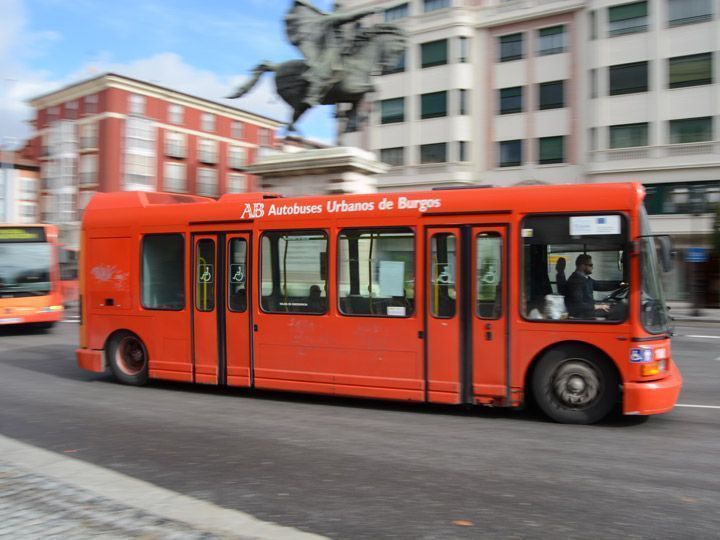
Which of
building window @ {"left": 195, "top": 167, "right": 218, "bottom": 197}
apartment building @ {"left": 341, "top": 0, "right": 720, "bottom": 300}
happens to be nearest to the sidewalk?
apartment building @ {"left": 341, "top": 0, "right": 720, "bottom": 300}

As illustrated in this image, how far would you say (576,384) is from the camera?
6688 millimetres

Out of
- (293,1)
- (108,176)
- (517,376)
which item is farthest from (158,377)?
(108,176)

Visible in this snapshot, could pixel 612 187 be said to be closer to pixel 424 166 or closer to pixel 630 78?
pixel 630 78

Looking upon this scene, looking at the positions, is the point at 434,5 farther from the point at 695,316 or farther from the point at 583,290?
the point at 583,290

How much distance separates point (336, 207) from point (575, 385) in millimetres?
3463

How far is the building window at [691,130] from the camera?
30000 millimetres

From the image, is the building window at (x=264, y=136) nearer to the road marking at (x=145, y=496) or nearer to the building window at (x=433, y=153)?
the building window at (x=433, y=153)

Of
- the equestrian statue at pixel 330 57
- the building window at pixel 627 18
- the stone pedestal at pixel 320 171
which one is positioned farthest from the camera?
the building window at pixel 627 18

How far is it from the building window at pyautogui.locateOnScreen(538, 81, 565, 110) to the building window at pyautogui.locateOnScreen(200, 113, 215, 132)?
36702 millimetres

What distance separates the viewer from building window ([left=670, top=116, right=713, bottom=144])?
3000 cm

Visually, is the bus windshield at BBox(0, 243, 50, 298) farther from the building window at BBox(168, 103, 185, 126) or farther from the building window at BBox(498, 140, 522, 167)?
the building window at BBox(168, 103, 185, 126)

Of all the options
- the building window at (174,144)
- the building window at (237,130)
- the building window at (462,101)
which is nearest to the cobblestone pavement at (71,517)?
the building window at (462,101)

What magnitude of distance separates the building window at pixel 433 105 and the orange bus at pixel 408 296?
30.0 metres

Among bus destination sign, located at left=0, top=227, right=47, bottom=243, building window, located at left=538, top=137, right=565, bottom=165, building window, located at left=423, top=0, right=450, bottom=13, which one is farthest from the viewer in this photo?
building window, located at left=423, top=0, right=450, bottom=13
